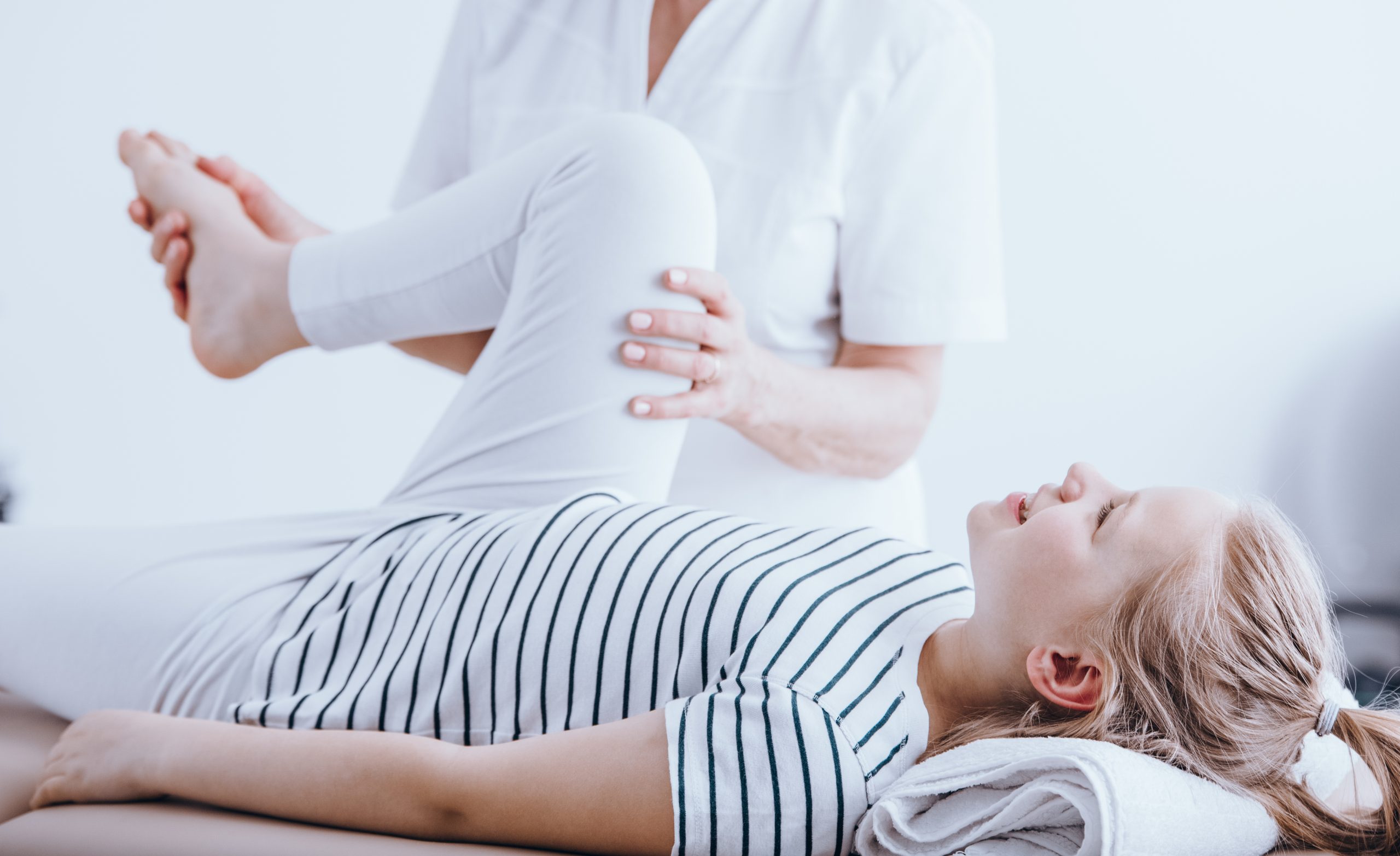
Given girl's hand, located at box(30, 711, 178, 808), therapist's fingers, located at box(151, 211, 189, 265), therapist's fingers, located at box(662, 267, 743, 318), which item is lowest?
girl's hand, located at box(30, 711, 178, 808)

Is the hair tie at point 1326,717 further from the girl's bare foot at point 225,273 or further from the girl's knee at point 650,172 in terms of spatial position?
the girl's bare foot at point 225,273

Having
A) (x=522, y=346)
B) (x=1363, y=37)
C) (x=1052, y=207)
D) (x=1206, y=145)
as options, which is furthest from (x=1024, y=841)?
(x=1363, y=37)

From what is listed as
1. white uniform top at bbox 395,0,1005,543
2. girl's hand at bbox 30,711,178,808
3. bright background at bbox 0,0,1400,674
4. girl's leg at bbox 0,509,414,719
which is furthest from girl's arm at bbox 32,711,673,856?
bright background at bbox 0,0,1400,674

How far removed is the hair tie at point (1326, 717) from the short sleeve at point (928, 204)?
66 cm

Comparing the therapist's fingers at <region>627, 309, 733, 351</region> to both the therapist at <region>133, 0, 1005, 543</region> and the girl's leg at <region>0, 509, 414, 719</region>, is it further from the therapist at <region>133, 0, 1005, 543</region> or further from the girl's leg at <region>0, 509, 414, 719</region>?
the girl's leg at <region>0, 509, 414, 719</region>

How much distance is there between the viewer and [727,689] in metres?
0.75

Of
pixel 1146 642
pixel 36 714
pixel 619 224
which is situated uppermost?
pixel 619 224

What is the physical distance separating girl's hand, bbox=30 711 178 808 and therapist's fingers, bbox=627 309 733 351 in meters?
0.52

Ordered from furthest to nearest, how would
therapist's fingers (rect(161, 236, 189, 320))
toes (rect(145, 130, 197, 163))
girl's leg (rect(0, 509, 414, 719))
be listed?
toes (rect(145, 130, 197, 163)), therapist's fingers (rect(161, 236, 189, 320)), girl's leg (rect(0, 509, 414, 719))

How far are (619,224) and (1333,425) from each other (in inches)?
77.7

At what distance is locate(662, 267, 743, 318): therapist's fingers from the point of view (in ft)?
3.40

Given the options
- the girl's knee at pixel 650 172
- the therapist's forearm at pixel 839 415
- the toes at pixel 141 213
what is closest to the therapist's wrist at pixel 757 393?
the therapist's forearm at pixel 839 415

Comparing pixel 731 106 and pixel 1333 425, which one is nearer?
pixel 731 106

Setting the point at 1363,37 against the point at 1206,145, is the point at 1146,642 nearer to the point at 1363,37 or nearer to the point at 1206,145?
the point at 1206,145
